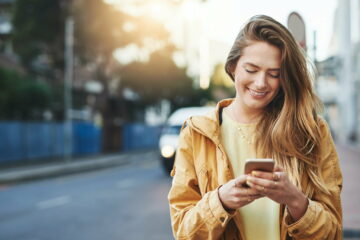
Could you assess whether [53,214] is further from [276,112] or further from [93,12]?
[93,12]

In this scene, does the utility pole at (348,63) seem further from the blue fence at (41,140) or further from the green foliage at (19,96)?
the green foliage at (19,96)

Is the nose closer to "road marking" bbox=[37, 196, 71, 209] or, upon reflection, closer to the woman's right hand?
the woman's right hand

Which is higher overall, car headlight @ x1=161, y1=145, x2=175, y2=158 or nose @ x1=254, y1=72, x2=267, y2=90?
nose @ x1=254, y1=72, x2=267, y2=90

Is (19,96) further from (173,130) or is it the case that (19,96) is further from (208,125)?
(208,125)

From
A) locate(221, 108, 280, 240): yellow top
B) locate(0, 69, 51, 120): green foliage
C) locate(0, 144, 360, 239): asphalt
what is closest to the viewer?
locate(221, 108, 280, 240): yellow top

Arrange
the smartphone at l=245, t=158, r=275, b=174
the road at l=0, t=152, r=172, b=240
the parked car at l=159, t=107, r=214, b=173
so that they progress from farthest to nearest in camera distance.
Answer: the parked car at l=159, t=107, r=214, b=173, the road at l=0, t=152, r=172, b=240, the smartphone at l=245, t=158, r=275, b=174

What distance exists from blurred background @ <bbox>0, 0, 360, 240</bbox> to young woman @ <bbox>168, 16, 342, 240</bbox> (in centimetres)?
256

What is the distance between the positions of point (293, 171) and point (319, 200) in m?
0.14

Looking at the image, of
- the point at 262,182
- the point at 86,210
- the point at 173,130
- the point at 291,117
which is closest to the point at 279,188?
the point at 262,182

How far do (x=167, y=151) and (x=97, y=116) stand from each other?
947 inches

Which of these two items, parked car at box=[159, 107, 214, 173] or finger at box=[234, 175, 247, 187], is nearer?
finger at box=[234, 175, 247, 187]

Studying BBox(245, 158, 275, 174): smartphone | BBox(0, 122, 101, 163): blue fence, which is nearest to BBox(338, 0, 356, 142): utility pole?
BBox(0, 122, 101, 163): blue fence

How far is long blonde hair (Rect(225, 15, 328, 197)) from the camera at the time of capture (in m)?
1.68

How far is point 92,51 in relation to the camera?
79.7 feet
